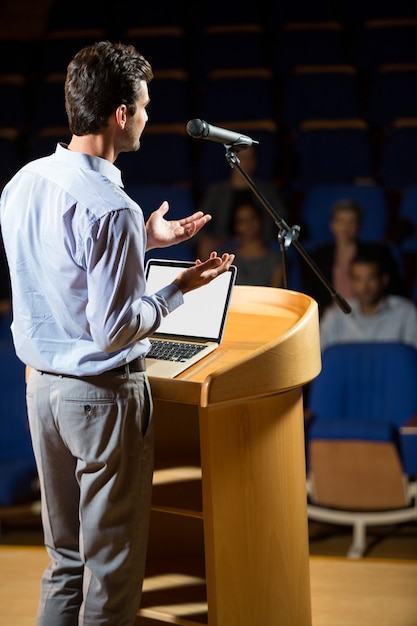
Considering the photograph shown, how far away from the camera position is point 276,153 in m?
2.15

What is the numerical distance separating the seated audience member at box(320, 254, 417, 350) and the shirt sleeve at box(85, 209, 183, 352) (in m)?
1.10

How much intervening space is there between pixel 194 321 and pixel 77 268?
19 centimetres

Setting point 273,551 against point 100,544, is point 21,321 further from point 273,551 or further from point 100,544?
point 273,551

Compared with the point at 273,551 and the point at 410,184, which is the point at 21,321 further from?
the point at 410,184

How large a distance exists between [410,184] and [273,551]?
1.45 metres

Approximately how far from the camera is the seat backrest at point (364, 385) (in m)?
1.59

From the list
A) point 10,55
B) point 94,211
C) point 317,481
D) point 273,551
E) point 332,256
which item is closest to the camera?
point 94,211

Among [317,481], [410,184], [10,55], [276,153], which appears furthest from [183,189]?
[10,55]

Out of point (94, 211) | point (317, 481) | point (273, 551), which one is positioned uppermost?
point (94, 211)

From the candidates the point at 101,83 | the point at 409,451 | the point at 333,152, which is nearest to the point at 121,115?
the point at 101,83

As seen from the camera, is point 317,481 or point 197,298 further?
point 317,481

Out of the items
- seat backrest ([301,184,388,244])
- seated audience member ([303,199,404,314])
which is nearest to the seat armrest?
seated audience member ([303,199,404,314])

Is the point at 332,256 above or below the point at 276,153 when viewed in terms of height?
below

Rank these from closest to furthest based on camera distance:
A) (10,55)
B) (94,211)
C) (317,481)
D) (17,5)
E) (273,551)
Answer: (94,211), (273,551), (317,481), (10,55), (17,5)
